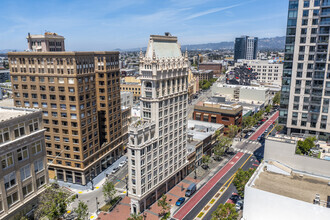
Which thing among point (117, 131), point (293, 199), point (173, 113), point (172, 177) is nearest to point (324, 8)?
point (173, 113)

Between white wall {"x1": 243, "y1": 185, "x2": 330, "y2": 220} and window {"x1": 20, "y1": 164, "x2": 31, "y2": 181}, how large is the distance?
45669 millimetres

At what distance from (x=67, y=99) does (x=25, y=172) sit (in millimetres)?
36199

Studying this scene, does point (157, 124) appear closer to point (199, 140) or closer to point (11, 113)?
point (199, 140)

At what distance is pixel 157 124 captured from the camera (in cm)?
7375

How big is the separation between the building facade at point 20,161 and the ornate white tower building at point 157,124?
23169mm

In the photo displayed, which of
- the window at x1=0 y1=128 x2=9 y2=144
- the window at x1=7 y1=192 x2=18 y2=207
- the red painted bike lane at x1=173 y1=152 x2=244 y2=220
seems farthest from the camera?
the red painted bike lane at x1=173 y1=152 x2=244 y2=220

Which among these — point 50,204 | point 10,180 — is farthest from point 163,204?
point 10,180

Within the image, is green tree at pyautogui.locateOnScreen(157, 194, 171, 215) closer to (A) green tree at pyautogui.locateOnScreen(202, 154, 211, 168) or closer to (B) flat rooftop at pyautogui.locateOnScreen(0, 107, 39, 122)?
(A) green tree at pyautogui.locateOnScreen(202, 154, 211, 168)

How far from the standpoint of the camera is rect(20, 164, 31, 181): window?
49.4 metres

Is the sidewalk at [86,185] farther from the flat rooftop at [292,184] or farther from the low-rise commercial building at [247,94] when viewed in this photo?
the low-rise commercial building at [247,94]

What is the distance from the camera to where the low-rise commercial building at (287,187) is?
51312 millimetres

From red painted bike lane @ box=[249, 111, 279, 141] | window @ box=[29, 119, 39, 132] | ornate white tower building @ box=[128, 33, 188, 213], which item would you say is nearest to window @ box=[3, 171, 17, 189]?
window @ box=[29, 119, 39, 132]

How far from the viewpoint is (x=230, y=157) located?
115 m

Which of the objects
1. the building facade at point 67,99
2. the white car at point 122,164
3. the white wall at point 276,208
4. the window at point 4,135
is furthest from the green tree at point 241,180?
the window at point 4,135
